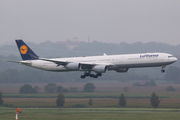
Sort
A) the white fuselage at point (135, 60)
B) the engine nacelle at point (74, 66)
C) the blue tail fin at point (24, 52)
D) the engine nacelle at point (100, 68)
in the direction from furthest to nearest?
1. the blue tail fin at point (24, 52)
2. the engine nacelle at point (74, 66)
3. the engine nacelle at point (100, 68)
4. the white fuselage at point (135, 60)

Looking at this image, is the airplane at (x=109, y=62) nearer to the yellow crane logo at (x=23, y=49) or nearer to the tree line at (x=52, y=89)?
the yellow crane logo at (x=23, y=49)

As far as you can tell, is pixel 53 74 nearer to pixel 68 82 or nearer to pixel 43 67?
pixel 68 82

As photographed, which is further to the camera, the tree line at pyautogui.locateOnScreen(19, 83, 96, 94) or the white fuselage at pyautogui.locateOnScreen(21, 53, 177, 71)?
the tree line at pyautogui.locateOnScreen(19, 83, 96, 94)

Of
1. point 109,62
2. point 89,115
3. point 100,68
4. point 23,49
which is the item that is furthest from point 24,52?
point 89,115

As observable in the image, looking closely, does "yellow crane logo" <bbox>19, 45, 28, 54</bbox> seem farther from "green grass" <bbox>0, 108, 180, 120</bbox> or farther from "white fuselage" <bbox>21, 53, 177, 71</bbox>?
"white fuselage" <bbox>21, 53, 177, 71</bbox>

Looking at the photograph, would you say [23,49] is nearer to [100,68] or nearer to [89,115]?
[100,68]

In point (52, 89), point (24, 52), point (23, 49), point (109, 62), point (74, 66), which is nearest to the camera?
point (109, 62)

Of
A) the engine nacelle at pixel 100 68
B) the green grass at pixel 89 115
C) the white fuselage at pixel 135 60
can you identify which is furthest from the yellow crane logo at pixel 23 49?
the engine nacelle at pixel 100 68

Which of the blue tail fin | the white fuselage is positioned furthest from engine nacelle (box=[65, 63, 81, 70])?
the blue tail fin

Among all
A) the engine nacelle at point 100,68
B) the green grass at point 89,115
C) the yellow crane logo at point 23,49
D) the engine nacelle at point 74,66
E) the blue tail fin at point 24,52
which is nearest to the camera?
the green grass at point 89,115

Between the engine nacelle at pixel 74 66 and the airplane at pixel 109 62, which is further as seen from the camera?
the engine nacelle at pixel 74 66

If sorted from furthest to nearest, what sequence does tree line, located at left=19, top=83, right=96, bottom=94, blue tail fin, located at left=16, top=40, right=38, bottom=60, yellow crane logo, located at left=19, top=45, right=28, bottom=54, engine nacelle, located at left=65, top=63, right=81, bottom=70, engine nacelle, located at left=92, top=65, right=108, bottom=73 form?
tree line, located at left=19, top=83, right=96, bottom=94 → yellow crane logo, located at left=19, top=45, right=28, bottom=54 → blue tail fin, located at left=16, top=40, right=38, bottom=60 → engine nacelle, located at left=65, top=63, right=81, bottom=70 → engine nacelle, located at left=92, top=65, right=108, bottom=73

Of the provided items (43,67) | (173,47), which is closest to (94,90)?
(43,67)

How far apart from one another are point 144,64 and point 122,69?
5951mm
